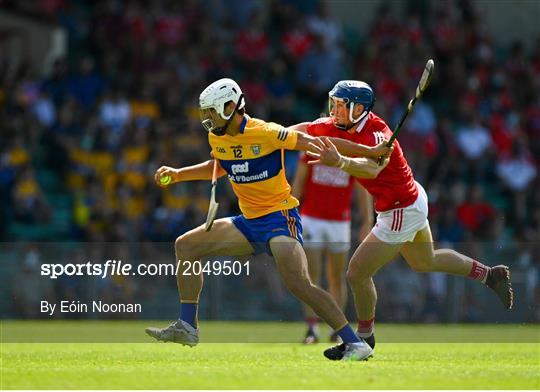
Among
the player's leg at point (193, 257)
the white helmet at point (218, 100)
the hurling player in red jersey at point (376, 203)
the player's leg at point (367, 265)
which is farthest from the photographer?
the player's leg at point (367, 265)

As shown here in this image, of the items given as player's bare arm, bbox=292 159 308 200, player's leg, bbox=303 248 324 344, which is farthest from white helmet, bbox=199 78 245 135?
player's leg, bbox=303 248 324 344

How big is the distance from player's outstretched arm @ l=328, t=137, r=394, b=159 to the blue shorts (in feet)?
2.40

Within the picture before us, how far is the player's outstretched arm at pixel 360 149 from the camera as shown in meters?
12.8

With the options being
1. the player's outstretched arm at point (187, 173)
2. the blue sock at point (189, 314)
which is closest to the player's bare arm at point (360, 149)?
the player's outstretched arm at point (187, 173)

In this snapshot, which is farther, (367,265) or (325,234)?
(325,234)

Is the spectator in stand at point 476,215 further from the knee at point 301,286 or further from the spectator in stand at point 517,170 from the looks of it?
the knee at point 301,286

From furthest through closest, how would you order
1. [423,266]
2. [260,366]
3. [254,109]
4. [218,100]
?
[254,109] < [423,266] < [218,100] < [260,366]

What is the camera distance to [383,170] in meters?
13.4

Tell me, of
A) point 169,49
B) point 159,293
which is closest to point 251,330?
point 159,293

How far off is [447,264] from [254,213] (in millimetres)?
2286

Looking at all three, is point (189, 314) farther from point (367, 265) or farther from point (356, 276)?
point (367, 265)

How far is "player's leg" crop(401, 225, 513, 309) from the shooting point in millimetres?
13789

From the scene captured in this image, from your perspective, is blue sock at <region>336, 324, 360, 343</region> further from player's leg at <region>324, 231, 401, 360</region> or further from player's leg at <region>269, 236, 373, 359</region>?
player's leg at <region>324, 231, 401, 360</region>

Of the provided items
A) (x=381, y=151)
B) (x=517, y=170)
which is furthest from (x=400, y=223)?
(x=517, y=170)
